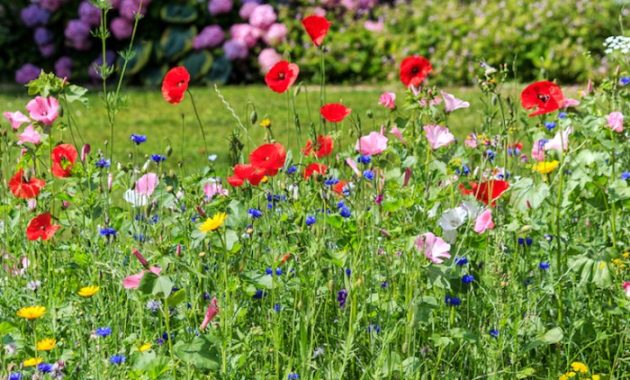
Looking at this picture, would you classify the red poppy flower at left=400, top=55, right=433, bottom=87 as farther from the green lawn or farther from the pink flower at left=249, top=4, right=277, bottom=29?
the pink flower at left=249, top=4, right=277, bottom=29

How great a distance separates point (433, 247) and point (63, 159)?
112 centimetres

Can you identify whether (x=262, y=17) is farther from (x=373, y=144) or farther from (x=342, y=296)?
(x=342, y=296)

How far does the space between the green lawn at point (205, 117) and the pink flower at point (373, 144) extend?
3.15 m

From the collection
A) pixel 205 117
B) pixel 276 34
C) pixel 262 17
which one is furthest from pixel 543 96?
pixel 262 17

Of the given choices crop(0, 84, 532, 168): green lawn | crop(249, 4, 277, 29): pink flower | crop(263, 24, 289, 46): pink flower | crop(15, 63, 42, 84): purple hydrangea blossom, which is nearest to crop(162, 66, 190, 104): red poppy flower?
crop(0, 84, 532, 168): green lawn

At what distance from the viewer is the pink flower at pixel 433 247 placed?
2.29 m

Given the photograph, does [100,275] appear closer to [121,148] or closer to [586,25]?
[121,148]

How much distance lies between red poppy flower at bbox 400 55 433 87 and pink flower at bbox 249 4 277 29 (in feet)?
22.5

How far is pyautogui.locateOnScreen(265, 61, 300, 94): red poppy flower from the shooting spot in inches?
103

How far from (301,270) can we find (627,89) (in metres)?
1.51

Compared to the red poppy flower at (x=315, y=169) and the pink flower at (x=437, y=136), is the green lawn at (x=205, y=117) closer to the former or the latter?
the red poppy flower at (x=315, y=169)

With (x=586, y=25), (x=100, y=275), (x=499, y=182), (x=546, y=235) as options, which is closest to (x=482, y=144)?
(x=546, y=235)

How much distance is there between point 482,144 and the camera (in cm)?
299

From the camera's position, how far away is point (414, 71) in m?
2.90
